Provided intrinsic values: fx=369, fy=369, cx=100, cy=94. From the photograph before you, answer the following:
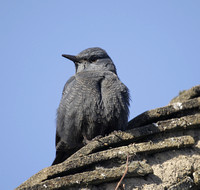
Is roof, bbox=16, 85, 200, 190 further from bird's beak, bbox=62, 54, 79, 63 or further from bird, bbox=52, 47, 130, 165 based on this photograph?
bird's beak, bbox=62, 54, 79, 63

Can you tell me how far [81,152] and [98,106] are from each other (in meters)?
1.52

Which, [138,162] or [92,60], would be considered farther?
[92,60]

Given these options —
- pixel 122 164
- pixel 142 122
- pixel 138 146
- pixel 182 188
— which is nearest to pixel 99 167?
pixel 122 164

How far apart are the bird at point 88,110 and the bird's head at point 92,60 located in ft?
1.56

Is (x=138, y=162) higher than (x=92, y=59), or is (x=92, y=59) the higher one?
(x=92, y=59)

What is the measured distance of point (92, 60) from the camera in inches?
263

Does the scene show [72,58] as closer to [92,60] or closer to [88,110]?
[92,60]

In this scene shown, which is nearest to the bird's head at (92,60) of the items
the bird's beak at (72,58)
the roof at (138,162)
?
the bird's beak at (72,58)

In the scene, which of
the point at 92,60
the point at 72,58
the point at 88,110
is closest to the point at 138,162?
the point at 88,110

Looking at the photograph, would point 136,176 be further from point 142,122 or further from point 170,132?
point 142,122

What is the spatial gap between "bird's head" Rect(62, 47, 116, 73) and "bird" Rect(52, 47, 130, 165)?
1.56 feet

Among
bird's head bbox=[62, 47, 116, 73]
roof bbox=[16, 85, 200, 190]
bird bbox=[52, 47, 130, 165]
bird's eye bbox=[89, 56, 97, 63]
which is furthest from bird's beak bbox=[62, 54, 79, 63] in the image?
roof bbox=[16, 85, 200, 190]

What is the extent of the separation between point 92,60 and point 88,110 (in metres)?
1.66

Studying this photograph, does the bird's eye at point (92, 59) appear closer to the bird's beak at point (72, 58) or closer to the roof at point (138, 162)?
the bird's beak at point (72, 58)
